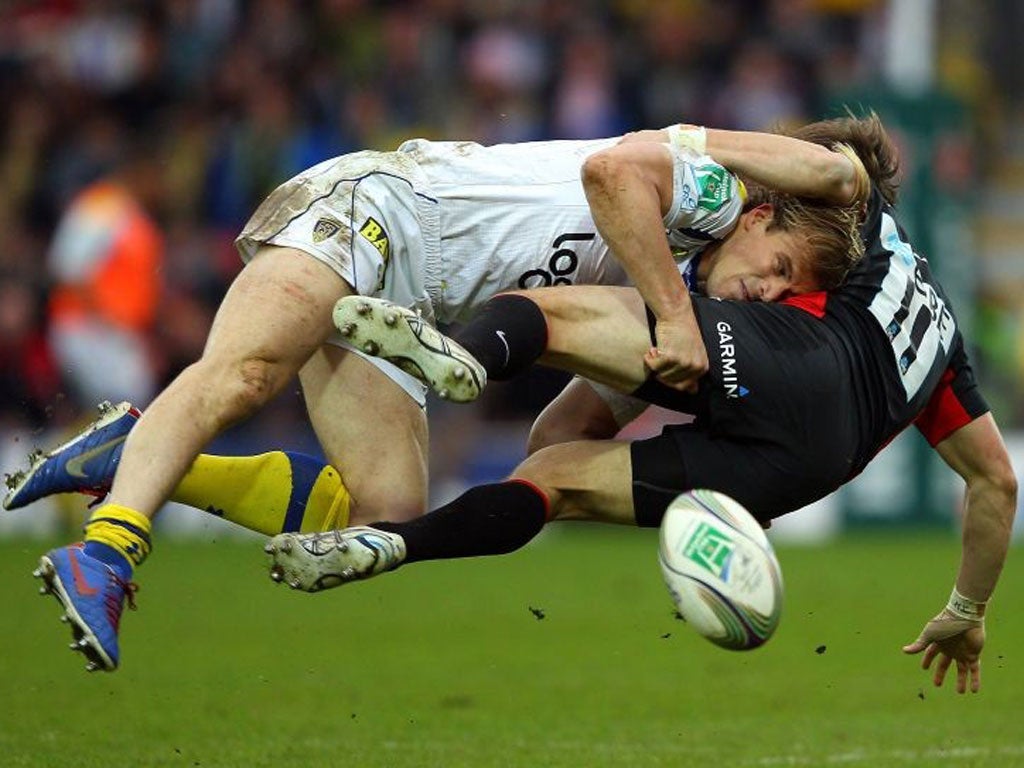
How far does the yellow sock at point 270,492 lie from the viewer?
6699 millimetres

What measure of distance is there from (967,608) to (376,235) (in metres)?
2.45

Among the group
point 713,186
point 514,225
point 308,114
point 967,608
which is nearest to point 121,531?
point 514,225

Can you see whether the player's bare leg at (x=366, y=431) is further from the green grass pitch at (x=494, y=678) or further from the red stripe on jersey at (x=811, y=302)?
the red stripe on jersey at (x=811, y=302)

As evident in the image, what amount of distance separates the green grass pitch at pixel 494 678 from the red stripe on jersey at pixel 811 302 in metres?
1.41

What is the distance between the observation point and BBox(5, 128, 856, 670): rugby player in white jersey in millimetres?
5930

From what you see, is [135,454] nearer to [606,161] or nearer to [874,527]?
[606,161]

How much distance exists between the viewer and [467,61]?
56.2 feet

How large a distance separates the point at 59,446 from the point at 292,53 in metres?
10.8

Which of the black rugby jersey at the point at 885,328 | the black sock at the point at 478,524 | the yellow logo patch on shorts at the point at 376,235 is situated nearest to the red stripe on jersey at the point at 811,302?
the black rugby jersey at the point at 885,328

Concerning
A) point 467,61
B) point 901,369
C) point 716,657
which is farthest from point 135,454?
point 467,61

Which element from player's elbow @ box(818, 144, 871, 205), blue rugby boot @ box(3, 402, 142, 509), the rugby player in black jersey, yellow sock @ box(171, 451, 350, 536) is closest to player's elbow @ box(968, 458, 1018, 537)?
the rugby player in black jersey

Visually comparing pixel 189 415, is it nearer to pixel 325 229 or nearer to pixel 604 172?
pixel 325 229

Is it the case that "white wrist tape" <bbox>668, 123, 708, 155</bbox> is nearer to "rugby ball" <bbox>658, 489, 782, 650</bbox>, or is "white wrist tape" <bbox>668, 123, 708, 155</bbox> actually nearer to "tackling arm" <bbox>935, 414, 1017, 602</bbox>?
"rugby ball" <bbox>658, 489, 782, 650</bbox>

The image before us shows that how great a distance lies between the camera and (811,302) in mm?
6355
